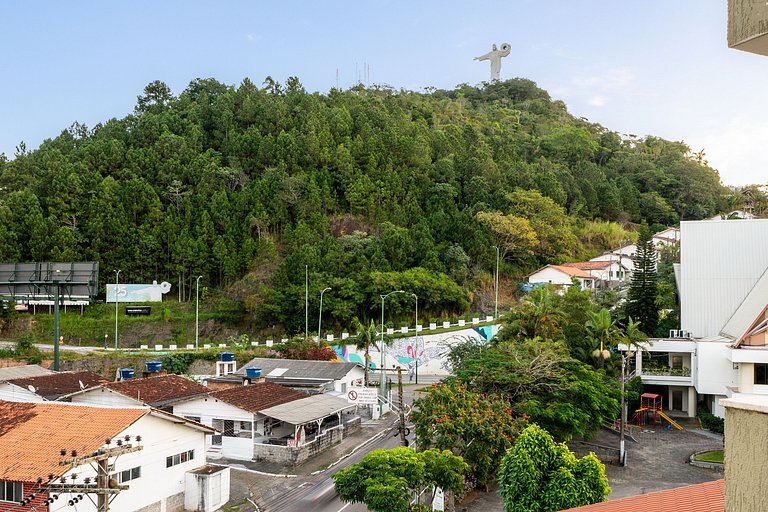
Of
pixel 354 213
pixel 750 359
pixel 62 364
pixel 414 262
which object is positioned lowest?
pixel 62 364

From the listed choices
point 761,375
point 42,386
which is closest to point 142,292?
point 42,386

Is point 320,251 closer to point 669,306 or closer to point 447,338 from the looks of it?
point 447,338

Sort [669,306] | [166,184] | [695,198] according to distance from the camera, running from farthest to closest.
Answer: [695,198], [166,184], [669,306]

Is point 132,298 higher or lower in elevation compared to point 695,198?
lower

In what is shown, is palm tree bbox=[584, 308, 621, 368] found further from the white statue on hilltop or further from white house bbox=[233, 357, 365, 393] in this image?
the white statue on hilltop

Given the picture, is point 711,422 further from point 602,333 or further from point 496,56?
point 496,56

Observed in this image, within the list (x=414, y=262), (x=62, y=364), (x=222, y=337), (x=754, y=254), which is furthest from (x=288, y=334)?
(x=754, y=254)

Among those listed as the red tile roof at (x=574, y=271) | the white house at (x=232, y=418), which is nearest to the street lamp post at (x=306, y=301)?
the red tile roof at (x=574, y=271)
